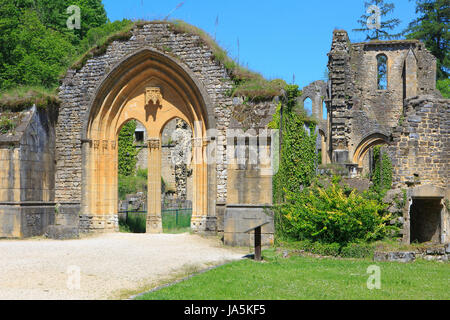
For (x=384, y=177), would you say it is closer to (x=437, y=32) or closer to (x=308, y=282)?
(x=308, y=282)

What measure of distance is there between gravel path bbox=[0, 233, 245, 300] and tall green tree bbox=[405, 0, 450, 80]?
29.3 meters

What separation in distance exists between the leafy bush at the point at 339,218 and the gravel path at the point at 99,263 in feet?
5.01

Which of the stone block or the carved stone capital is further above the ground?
the carved stone capital

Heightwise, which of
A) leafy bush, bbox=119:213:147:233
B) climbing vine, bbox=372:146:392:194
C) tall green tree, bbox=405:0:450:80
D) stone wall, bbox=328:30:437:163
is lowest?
leafy bush, bbox=119:213:147:233

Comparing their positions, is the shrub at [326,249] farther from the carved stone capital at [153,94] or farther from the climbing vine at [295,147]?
the carved stone capital at [153,94]

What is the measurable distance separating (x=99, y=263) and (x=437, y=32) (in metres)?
34.7

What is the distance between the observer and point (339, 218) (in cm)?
1105

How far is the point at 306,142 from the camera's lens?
51.6 feet

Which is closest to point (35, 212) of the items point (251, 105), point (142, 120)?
point (142, 120)

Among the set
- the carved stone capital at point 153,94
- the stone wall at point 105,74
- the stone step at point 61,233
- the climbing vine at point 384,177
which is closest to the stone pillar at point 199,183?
the stone wall at point 105,74

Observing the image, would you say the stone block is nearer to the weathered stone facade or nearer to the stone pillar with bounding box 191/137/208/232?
the stone pillar with bounding box 191/137/208/232

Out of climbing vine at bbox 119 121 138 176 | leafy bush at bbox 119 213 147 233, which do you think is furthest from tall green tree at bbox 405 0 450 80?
leafy bush at bbox 119 213 147 233

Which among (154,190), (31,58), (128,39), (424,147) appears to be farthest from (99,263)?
(31,58)

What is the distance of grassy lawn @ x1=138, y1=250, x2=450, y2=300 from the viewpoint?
689cm
